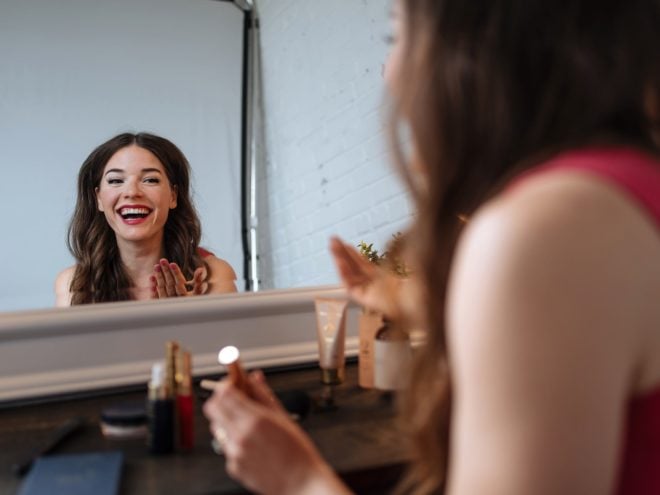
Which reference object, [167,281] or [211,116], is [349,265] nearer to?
[167,281]

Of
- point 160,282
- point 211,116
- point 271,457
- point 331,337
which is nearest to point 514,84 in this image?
point 271,457

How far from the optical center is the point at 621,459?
402 mm

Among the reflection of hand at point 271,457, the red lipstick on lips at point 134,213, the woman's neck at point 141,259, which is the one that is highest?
the red lipstick on lips at point 134,213

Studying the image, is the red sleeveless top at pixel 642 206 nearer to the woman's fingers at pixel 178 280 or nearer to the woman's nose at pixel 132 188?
the woman's fingers at pixel 178 280

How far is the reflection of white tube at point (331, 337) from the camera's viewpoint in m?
0.89

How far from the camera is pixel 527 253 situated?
1.10ft

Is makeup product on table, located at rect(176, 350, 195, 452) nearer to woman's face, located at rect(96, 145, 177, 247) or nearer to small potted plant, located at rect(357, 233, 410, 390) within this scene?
small potted plant, located at rect(357, 233, 410, 390)

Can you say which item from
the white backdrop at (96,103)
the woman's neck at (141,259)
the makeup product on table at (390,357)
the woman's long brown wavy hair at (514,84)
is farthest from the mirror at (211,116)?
the woman's long brown wavy hair at (514,84)

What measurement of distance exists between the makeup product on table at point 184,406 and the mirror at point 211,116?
40 cm

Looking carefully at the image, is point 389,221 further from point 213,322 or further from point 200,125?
point 213,322

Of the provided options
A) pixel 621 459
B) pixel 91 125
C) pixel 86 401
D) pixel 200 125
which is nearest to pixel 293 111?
pixel 200 125

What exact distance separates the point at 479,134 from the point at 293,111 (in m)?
1.20

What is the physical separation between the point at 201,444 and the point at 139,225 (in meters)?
0.68

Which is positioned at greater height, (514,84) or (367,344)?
(514,84)
